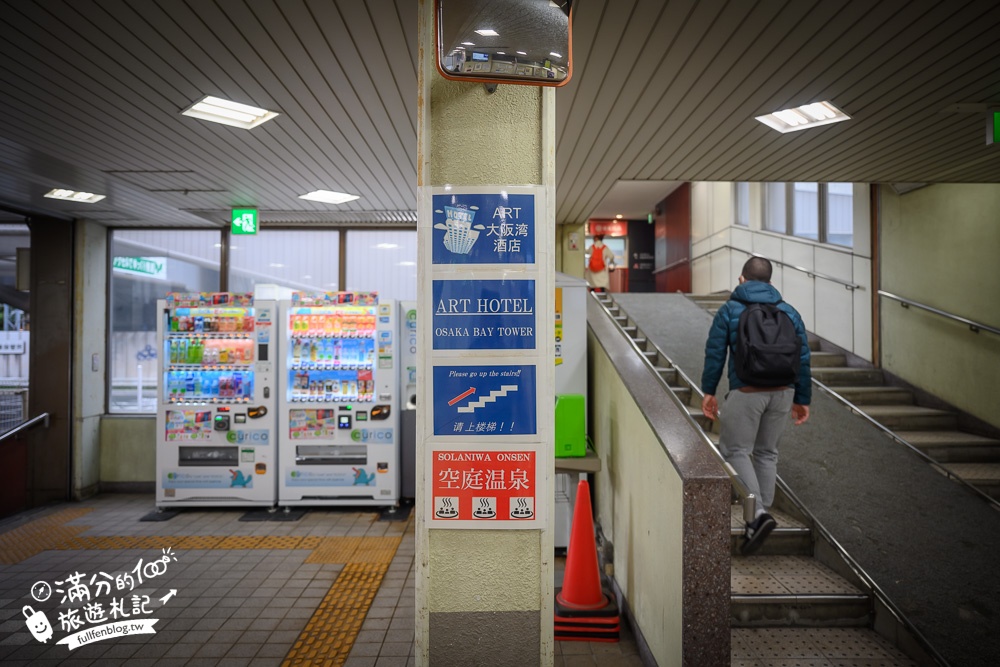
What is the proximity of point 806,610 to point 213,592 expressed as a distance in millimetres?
3982

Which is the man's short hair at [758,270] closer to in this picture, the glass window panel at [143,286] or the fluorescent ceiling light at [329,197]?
the fluorescent ceiling light at [329,197]

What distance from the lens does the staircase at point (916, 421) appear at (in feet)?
15.6

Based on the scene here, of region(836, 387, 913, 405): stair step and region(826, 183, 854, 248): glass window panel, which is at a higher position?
region(826, 183, 854, 248): glass window panel

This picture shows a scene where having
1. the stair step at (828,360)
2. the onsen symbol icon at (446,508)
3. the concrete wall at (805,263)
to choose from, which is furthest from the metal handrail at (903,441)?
the onsen symbol icon at (446,508)

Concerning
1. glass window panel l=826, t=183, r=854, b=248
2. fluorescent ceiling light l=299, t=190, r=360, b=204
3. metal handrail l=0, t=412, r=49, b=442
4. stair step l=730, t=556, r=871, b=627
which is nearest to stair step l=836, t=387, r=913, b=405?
glass window panel l=826, t=183, r=854, b=248

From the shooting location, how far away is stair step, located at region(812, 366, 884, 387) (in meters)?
6.28

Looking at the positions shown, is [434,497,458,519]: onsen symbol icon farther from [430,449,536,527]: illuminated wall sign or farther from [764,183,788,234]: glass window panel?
[764,183,788,234]: glass window panel

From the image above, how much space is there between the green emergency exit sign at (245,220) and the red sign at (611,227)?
11.6m

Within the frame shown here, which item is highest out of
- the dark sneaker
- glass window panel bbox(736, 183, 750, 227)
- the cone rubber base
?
glass window panel bbox(736, 183, 750, 227)

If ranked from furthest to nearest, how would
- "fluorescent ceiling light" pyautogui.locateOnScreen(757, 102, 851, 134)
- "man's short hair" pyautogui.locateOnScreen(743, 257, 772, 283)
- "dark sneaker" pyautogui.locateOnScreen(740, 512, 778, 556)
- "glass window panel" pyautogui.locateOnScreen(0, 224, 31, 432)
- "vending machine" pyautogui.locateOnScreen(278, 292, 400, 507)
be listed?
"glass window panel" pyautogui.locateOnScreen(0, 224, 31, 432) → "vending machine" pyautogui.locateOnScreen(278, 292, 400, 507) → "fluorescent ceiling light" pyautogui.locateOnScreen(757, 102, 851, 134) → "man's short hair" pyautogui.locateOnScreen(743, 257, 772, 283) → "dark sneaker" pyautogui.locateOnScreen(740, 512, 778, 556)

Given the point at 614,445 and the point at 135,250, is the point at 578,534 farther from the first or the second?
the point at 135,250

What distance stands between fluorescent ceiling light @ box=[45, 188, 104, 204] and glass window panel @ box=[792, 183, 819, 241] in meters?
9.03

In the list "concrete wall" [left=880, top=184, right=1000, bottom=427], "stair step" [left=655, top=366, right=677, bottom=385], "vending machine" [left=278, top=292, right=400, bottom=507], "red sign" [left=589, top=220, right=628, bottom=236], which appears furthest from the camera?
"red sign" [left=589, top=220, right=628, bottom=236]

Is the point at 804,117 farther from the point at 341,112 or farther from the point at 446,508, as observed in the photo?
the point at 446,508
